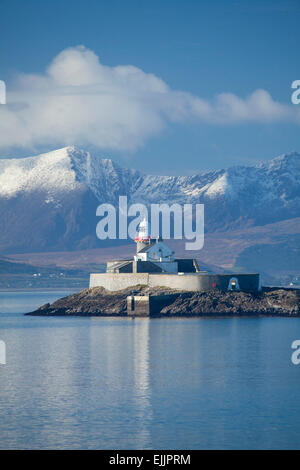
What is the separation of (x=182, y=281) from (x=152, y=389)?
2067 inches

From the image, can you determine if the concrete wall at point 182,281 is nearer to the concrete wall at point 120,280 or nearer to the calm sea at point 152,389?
the concrete wall at point 120,280

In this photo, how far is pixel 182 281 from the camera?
112 metres

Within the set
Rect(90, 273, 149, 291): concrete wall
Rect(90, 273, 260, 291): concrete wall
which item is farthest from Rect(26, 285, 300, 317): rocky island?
Rect(90, 273, 149, 291): concrete wall

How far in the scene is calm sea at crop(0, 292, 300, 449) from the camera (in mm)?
46625

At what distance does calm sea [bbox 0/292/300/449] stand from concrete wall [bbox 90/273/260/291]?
1264 cm

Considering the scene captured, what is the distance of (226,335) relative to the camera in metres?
91.1

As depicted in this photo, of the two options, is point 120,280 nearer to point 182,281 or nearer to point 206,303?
point 182,281

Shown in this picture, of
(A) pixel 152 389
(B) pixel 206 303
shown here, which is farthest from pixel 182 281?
(A) pixel 152 389

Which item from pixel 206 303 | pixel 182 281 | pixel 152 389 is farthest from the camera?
pixel 182 281

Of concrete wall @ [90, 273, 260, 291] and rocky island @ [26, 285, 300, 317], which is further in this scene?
concrete wall @ [90, 273, 260, 291]

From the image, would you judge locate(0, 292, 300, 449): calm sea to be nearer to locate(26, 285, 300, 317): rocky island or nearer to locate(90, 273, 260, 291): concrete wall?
locate(26, 285, 300, 317): rocky island

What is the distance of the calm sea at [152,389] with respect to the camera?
46625 millimetres

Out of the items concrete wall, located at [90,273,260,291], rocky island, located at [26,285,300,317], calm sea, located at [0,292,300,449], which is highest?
concrete wall, located at [90,273,260,291]
